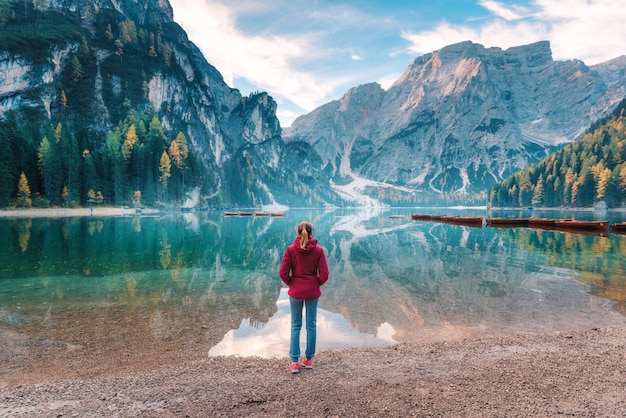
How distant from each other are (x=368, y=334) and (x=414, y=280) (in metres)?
10.0

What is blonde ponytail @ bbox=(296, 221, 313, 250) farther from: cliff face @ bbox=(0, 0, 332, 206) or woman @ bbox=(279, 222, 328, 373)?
cliff face @ bbox=(0, 0, 332, 206)

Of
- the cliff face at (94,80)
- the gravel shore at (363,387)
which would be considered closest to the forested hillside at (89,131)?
the cliff face at (94,80)

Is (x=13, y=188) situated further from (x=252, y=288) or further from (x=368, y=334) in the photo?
(x=368, y=334)

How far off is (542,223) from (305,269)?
2772 inches

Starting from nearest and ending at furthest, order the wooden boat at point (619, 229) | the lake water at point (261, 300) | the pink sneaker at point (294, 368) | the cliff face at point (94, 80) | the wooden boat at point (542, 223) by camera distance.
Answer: the pink sneaker at point (294, 368) → the lake water at point (261, 300) → the wooden boat at point (619, 229) → the wooden boat at point (542, 223) → the cliff face at point (94, 80)

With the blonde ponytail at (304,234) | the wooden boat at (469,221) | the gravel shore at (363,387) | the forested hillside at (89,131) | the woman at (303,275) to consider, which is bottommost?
the wooden boat at (469,221)

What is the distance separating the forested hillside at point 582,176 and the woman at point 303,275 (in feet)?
502

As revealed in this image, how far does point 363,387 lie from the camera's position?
23.5 feet

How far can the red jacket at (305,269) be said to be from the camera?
833 centimetres

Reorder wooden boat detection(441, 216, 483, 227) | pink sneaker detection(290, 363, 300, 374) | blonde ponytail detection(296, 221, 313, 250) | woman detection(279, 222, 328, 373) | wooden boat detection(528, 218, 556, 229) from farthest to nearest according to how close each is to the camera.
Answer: wooden boat detection(441, 216, 483, 227) → wooden boat detection(528, 218, 556, 229) → woman detection(279, 222, 328, 373) → blonde ponytail detection(296, 221, 313, 250) → pink sneaker detection(290, 363, 300, 374)

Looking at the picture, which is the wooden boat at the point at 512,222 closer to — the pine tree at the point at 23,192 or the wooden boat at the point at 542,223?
the wooden boat at the point at 542,223

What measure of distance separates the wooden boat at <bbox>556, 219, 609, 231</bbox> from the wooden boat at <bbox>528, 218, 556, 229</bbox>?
1.60 meters

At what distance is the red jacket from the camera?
27.3ft

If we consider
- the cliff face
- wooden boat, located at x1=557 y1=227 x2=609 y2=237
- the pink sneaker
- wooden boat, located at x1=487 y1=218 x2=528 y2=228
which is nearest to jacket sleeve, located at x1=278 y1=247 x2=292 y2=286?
the pink sneaker
